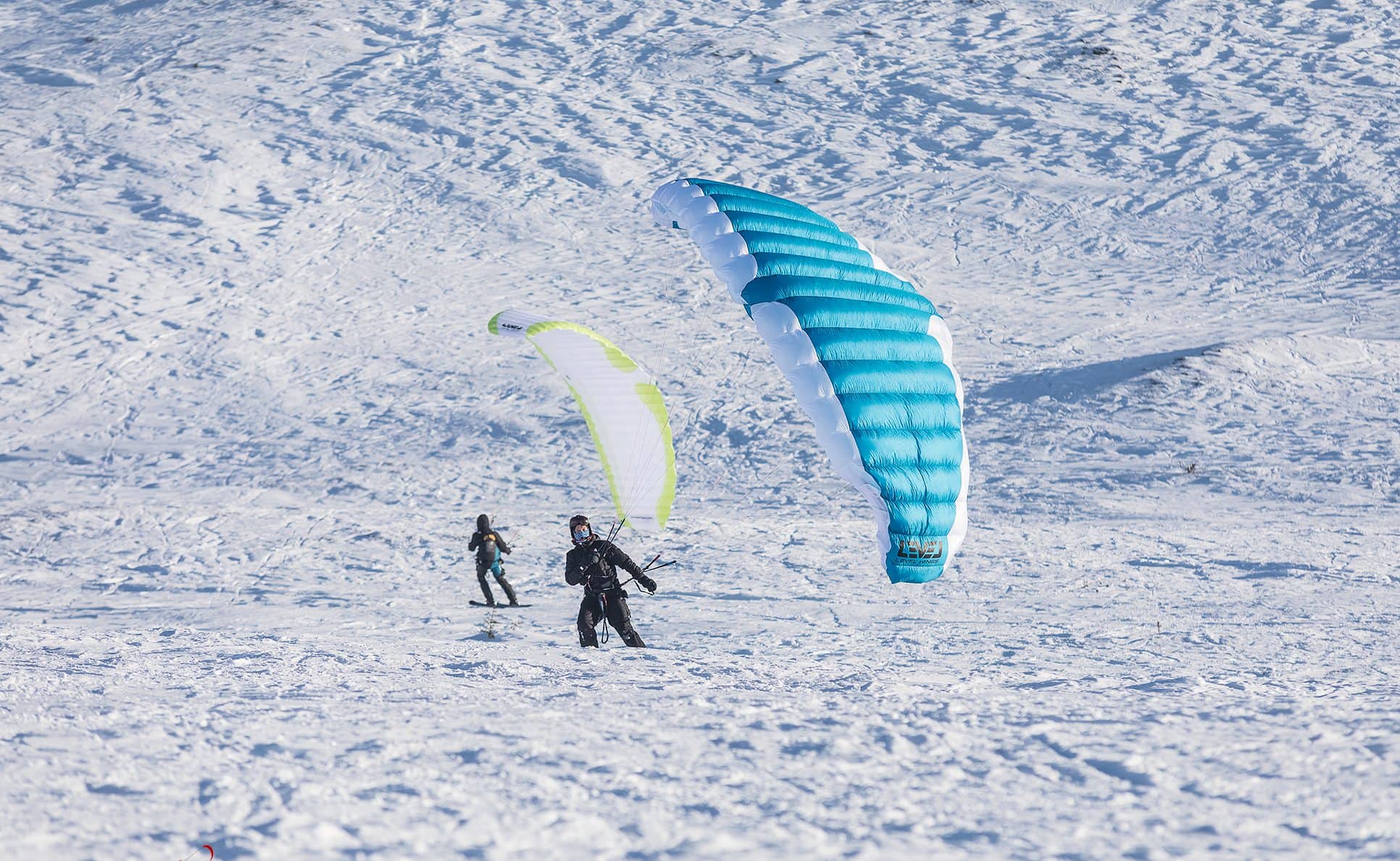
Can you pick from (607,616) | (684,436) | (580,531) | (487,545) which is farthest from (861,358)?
(684,436)

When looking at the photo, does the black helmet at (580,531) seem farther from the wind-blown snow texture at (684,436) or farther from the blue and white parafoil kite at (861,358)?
the blue and white parafoil kite at (861,358)

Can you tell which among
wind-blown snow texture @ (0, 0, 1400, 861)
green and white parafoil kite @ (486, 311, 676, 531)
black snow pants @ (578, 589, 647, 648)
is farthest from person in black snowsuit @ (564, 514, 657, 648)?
wind-blown snow texture @ (0, 0, 1400, 861)

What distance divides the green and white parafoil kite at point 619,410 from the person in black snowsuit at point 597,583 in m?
0.33

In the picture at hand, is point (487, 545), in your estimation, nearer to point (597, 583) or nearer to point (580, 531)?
point (580, 531)

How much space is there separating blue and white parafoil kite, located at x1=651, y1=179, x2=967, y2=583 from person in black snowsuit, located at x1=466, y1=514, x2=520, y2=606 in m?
3.67

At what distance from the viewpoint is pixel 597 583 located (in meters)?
9.38

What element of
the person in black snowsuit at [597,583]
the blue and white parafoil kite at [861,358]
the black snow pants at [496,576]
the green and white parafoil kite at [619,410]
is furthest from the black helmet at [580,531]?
the black snow pants at [496,576]

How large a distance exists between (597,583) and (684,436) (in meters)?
7.04

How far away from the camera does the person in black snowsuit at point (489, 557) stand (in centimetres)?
1152

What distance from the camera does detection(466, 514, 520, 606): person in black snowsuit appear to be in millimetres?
11516

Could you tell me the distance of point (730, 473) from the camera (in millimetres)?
15336

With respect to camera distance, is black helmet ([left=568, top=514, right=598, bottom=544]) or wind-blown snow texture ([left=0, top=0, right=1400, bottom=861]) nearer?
wind-blown snow texture ([left=0, top=0, right=1400, bottom=861])

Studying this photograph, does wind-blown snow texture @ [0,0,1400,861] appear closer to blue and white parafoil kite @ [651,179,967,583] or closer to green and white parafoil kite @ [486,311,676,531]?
blue and white parafoil kite @ [651,179,967,583]

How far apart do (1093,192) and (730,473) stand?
1071 centimetres
